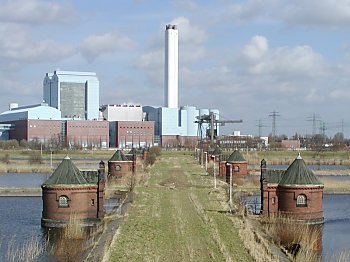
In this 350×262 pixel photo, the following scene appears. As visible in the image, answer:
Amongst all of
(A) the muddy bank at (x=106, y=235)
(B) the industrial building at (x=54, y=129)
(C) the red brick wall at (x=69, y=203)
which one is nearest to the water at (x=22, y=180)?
(A) the muddy bank at (x=106, y=235)

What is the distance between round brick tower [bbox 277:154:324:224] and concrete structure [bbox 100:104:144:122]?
127619mm

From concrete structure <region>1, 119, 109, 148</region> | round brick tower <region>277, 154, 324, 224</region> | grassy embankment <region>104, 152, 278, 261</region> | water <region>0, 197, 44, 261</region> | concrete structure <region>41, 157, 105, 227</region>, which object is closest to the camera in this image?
grassy embankment <region>104, 152, 278, 261</region>

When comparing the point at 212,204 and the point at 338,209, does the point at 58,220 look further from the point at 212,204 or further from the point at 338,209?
the point at 338,209

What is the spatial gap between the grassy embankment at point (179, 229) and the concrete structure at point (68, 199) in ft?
5.87

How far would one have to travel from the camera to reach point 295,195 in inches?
1088

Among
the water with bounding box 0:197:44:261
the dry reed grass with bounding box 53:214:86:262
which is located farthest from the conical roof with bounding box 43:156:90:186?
the water with bounding box 0:197:44:261

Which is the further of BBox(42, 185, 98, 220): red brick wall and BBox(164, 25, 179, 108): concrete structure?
BBox(164, 25, 179, 108): concrete structure

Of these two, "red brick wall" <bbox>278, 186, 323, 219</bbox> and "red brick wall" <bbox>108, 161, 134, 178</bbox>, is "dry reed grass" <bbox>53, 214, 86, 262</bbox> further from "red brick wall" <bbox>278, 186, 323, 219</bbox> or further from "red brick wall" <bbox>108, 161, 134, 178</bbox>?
"red brick wall" <bbox>108, 161, 134, 178</bbox>

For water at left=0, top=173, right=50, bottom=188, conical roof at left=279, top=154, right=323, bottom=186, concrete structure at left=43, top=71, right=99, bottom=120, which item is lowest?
water at left=0, top=173, right=50, bottom=188

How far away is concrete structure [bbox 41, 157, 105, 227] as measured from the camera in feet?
87.3

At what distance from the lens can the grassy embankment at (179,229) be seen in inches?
707

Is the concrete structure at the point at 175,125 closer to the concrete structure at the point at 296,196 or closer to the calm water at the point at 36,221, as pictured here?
the calm water at the point at 36,221

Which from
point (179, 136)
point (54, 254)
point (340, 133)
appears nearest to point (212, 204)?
point (54, 254)

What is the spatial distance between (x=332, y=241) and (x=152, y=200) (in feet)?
35.1
